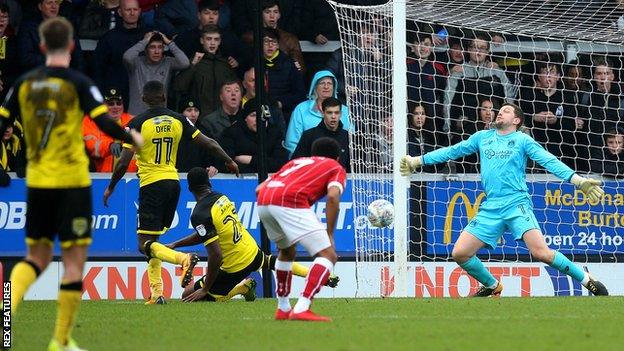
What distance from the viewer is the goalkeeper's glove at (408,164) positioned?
1438 cm

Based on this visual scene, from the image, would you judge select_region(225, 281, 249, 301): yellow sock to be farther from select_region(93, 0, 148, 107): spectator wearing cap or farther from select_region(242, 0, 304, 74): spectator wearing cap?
select_region(242, 0, 304, 74): spectator wearing cap

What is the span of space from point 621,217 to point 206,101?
18.6ft

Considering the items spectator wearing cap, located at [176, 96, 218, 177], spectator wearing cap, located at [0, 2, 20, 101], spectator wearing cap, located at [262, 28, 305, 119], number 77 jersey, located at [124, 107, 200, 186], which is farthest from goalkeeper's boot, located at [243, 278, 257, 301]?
spectator wearing cap, located at [0, 2, 20, 101]

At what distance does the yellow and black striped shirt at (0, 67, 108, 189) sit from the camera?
825cm

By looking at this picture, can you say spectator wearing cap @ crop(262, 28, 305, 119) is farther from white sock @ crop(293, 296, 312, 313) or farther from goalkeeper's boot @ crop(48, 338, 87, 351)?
goalkeeper's boot @ crop(48, 338, 87, 351)

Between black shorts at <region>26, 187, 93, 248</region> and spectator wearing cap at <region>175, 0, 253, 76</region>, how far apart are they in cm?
955

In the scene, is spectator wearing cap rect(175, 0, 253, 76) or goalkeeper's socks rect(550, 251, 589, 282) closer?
goalkeeper's socks rect(550, 251, 589, 282)

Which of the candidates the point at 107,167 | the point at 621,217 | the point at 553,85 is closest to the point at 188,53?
the point at 107,167

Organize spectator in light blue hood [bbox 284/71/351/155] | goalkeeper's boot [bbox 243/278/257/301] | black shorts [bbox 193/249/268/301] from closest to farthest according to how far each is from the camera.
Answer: black shorts [bbox 193/249/268/301] < goalkeeper's boot [bbox 243/278/257/301] < spectator in light blue hood [bbox 284/71/351/155]

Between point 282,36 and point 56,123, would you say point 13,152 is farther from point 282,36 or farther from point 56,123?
point 56,123

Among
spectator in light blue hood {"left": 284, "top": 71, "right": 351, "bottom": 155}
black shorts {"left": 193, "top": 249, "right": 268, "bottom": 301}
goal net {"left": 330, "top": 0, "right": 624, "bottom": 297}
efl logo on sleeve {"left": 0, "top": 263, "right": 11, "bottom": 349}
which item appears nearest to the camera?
efl logo on sleeve {"left": 0, "top": 263, "right": 11, "bottom": 349}

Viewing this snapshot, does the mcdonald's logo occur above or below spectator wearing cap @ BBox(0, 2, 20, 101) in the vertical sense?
below

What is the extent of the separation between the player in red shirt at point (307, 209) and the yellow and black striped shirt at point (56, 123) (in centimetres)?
259

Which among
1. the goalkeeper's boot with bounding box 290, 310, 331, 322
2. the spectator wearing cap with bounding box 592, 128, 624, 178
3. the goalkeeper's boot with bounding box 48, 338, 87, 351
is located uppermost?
the spectator wearing cap with bounding box 592, 128, 624, 178
